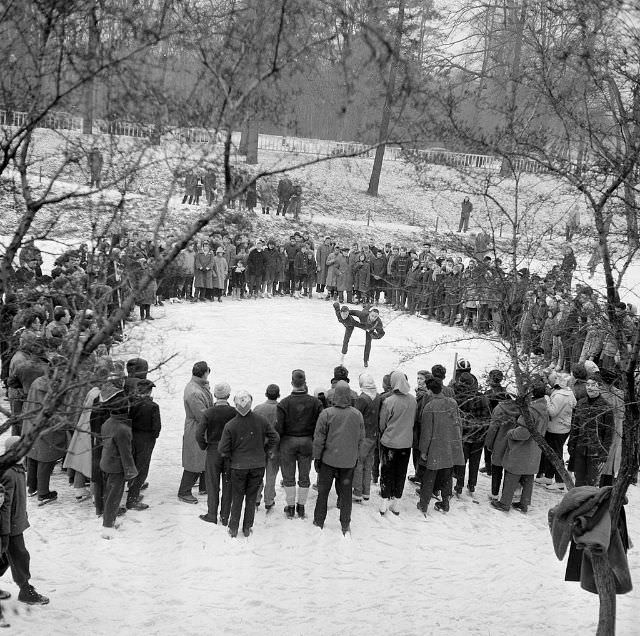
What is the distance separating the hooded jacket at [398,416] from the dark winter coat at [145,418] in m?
2.73

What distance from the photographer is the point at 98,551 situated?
324 inches

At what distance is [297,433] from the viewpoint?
9.28 meters

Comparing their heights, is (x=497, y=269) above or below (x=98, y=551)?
above

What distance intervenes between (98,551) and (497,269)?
502 centimetres

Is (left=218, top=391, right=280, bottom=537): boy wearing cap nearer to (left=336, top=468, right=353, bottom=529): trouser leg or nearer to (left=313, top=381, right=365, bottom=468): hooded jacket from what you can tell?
(left=313, top=381, right=365, bottom=468): hooded jacket

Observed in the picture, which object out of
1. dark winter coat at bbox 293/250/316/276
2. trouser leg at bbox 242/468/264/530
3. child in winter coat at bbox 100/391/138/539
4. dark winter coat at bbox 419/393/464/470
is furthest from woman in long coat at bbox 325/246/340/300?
child in winter coat at bbox 100/391/138/539

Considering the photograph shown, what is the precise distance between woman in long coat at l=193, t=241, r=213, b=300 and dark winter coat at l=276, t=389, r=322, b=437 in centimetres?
1245

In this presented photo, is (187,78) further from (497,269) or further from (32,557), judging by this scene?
(32,557)

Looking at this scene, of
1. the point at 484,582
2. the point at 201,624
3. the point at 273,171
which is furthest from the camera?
the point at 484,582

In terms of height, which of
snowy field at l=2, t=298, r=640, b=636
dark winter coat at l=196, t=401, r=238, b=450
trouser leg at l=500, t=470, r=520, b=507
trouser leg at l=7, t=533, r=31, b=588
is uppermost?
dark winter coat at l=196, t=401, r=238, b=450

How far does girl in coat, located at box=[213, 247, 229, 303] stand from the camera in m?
21.7

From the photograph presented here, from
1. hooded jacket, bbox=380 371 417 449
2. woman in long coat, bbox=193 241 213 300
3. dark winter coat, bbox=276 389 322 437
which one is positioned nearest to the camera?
dark winter coat, bbox=276 389 322 437

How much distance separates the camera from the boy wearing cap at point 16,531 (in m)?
6.91

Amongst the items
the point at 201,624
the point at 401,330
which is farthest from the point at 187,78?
the point at 401,330
